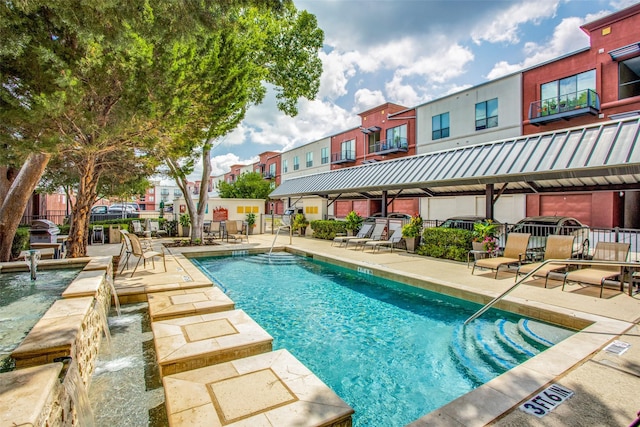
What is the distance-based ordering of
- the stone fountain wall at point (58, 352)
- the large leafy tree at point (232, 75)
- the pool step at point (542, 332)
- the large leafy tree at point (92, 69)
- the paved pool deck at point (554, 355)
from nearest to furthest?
the stone fountain wall at point (58, 352), the paved pool deck at point (554, 355), the large leafy tree at point (92, 69), the pool step at point (542, 332), the large leafy tree at point (232, 75)

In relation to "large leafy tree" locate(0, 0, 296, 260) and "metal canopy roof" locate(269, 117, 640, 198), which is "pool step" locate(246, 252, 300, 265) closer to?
"metal canopy roof" locate(269, 117, 640, 198)

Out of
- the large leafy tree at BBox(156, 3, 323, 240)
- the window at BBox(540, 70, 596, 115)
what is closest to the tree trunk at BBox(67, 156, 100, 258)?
the large leafy tree at BBox(156, 3, 323, 240)

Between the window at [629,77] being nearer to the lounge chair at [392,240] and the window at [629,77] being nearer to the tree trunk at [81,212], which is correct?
the lounge chair at [392,240]

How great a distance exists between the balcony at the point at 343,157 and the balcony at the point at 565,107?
15259 millimetres

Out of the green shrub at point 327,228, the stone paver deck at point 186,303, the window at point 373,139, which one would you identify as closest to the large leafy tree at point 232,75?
the stone paver deck at point 186,303

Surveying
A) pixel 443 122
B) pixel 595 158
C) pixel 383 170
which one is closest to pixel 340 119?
pixel 443 122

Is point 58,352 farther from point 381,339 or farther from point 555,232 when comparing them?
point 555,232

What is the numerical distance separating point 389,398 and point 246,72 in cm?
Answer: 816

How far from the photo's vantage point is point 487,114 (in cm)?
2006

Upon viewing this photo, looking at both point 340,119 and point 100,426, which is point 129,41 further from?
point 340,119

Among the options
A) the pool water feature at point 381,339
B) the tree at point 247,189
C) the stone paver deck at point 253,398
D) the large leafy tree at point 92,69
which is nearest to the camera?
the stone paver deck at point 253,398

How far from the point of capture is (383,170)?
1331 cm

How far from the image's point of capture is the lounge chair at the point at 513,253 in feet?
22.3

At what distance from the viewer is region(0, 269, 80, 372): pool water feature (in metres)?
3.53
